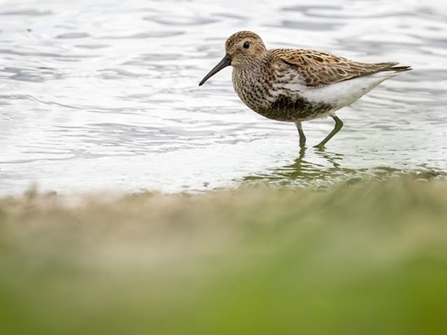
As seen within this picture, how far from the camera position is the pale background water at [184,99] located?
8812 millimetres

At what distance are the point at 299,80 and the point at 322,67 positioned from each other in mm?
335

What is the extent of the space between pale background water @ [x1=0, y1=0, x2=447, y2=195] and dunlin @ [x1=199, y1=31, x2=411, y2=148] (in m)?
0.40

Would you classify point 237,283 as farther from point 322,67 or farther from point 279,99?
point 322,67

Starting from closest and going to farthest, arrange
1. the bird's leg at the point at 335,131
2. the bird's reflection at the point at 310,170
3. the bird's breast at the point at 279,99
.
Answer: the bird's reflection at the point at 310,170
the bird's breast at the point at 279,99
the bird's leg at the point at 335,131

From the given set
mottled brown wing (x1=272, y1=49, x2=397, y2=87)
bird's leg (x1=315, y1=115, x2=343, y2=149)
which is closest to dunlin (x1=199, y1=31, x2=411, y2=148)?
mottled brown wing (x1=272, y1=49, x2=397, y2=87)

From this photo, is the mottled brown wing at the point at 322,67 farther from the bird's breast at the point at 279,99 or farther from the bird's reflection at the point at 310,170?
the bird's reflection at the point at 310,170

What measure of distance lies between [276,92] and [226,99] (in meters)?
2.44

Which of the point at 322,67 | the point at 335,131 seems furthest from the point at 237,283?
the point at 335,131

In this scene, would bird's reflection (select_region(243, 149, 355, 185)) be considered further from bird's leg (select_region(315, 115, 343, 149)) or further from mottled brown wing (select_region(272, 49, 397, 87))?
mottled brown wing (select_region(272, 49, 397, 87))

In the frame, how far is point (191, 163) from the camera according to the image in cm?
905

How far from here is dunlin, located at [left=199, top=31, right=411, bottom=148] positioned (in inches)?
361

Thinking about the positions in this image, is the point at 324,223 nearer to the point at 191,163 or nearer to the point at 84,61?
the point at 191,163

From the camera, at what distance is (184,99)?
11.4 m

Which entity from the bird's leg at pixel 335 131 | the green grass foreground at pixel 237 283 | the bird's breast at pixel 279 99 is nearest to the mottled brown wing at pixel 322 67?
the bird's breast at pixel 279 99
